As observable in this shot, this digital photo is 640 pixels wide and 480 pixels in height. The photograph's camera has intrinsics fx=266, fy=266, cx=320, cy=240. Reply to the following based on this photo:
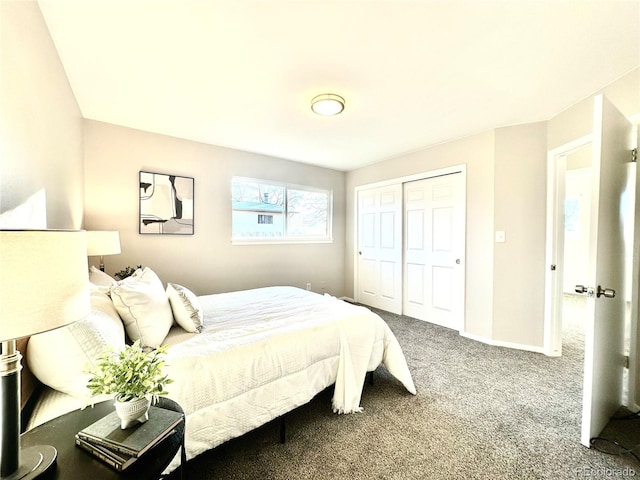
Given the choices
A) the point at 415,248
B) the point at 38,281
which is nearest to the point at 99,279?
the point at 38,281

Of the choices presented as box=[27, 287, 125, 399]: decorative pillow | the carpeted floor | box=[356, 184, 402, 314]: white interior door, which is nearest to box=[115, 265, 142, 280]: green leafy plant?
box=[27, 287, 125, 399]: decorative pillow

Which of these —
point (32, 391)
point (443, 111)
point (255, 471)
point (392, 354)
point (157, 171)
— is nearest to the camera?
point (32, 391)

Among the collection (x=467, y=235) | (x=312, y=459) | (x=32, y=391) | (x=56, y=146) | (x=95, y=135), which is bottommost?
(x=312, y=459)

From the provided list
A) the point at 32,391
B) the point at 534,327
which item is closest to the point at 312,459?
the point at 32,391

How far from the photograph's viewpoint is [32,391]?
113 centimetres

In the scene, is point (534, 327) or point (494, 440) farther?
point (534, 327)

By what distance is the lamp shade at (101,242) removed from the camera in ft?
7.59

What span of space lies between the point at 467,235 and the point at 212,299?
2968 mm

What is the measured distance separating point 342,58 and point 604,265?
2042 mm

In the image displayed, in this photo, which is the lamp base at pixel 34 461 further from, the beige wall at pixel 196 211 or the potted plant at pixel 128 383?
the beige wall at pixel 196 211

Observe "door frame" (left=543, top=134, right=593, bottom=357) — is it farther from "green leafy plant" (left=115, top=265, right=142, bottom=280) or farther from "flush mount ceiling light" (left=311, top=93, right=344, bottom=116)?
"green leafy plant" (left=115, top=265, right=142, bottom=280)

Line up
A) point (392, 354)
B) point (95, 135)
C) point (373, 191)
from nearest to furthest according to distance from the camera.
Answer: point (392, 354) < point (95, 135) < point (373, 191)

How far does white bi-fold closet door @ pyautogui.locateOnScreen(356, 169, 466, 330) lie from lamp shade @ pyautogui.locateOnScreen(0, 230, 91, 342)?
3509 mm

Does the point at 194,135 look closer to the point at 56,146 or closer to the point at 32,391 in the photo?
the point at 56,146
